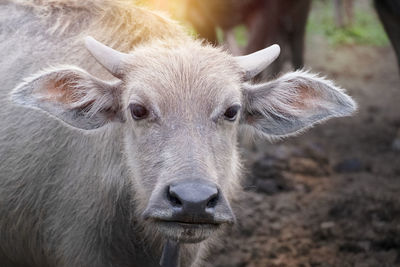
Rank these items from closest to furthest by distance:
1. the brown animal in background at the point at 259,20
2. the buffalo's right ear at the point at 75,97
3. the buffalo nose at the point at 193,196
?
the buffalo nose at the point at 193,196 → the buffalo's right ear at the point at 75,97 → the brown animal in background at the point at 259,20

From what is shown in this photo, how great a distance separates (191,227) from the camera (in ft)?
11.7

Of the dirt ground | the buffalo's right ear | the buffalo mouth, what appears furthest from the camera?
the dirt ground

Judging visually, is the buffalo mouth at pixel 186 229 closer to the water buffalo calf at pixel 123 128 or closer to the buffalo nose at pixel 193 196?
the water buffalo calf at pixel 123 128

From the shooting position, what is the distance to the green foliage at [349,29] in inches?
601

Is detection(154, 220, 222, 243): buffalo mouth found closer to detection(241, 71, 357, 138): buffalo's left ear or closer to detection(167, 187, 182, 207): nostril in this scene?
detection(167, 187, 182, 207): nostril

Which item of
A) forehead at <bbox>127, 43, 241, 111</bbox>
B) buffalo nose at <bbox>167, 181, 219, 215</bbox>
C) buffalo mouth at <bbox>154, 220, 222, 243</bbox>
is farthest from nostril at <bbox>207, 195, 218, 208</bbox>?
forehead at <bbox>127, 43, 241, 111</bbox>

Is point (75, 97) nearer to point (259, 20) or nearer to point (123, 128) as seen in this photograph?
point (123, 128)

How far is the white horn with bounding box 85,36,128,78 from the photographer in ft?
13.1

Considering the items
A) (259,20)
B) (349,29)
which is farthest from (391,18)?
(349,29)

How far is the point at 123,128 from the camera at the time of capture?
420cm

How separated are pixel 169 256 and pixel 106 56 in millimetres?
1196

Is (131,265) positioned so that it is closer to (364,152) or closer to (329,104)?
(329,104)

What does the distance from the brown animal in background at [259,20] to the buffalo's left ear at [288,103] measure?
464 centimetres

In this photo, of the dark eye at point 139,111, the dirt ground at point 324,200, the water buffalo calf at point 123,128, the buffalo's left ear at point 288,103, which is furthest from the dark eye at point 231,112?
the dirt ground at point 324,200
